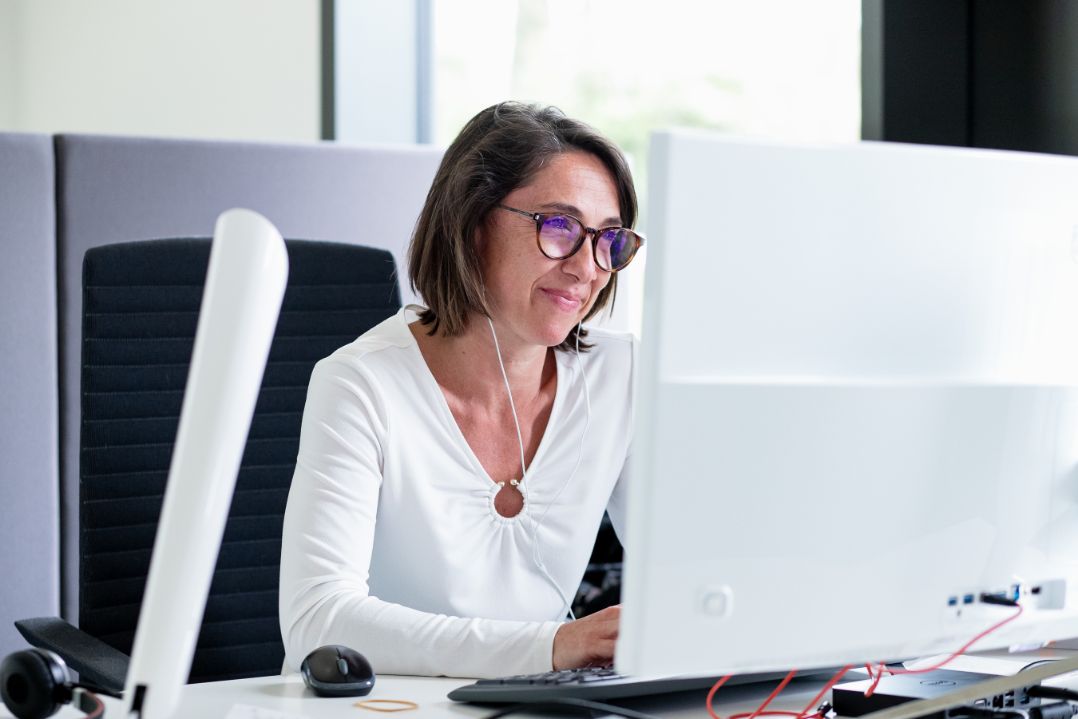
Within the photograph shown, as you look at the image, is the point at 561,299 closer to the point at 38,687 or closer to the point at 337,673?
the point at 337,673

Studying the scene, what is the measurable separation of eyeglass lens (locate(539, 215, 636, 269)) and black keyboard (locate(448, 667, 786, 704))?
1.82 feet

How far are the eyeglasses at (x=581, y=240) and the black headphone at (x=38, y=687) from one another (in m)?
0.73

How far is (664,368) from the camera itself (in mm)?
721

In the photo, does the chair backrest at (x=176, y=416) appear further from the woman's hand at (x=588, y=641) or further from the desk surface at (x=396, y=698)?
the woman's hand at (x=588, y=641)

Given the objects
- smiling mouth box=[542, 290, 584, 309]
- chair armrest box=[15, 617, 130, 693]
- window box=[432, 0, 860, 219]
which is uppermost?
window box=[432, 0, 860, 219]

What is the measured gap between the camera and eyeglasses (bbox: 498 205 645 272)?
1.44 meters

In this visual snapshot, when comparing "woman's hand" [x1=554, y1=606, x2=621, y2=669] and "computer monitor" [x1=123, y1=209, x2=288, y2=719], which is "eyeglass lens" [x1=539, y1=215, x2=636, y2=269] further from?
"computer monitor" [x1=123, y1=209, x2=288, y2=719]

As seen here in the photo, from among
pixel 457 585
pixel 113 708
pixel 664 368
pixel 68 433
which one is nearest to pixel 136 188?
pixel 68 433

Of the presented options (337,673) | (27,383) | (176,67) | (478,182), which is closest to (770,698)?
(337,673)

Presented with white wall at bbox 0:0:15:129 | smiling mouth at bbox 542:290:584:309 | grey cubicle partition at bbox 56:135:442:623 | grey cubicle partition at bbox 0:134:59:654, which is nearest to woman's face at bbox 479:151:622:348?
smiling mouth at bbox 542:290:584:309

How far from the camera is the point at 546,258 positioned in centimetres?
147

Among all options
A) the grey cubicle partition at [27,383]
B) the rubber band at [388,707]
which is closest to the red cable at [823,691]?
the rubber band at [388,707]

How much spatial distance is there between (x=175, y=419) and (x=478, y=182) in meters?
0.54

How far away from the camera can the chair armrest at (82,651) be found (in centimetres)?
126
